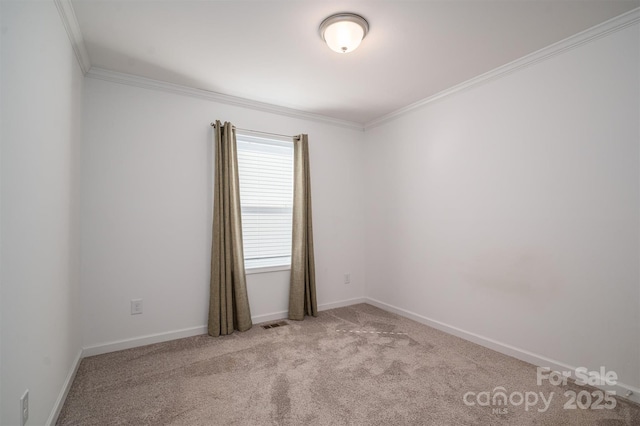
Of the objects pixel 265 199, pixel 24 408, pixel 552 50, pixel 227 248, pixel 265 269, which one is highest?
pixel 552 50

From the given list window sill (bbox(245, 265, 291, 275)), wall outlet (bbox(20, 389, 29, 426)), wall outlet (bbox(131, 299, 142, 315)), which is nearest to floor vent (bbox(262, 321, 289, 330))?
window sill (bbox(245, 265, 291, 275))

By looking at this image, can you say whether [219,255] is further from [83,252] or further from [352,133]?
[352,133]

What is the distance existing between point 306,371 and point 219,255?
54.8 inches

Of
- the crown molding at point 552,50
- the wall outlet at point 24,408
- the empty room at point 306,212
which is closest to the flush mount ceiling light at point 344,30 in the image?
the empty room at point 306,212

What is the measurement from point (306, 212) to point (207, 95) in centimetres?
163

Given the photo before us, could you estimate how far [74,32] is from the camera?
82.9 inches

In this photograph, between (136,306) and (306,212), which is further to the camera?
(306,212)

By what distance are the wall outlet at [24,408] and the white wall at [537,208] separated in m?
3.17

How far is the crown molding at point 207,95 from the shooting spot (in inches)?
107

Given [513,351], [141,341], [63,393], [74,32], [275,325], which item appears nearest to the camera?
[63,393]

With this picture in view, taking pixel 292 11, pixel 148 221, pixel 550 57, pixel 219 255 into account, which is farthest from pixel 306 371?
pixel 550 57

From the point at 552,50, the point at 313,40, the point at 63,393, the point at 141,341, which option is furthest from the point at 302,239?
the point at 552,50

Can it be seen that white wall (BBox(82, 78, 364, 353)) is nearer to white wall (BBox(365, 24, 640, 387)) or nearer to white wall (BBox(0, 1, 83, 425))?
white wall (BBox(0, 1, 83, 425))

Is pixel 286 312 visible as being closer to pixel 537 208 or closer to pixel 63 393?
pixel 63 393
